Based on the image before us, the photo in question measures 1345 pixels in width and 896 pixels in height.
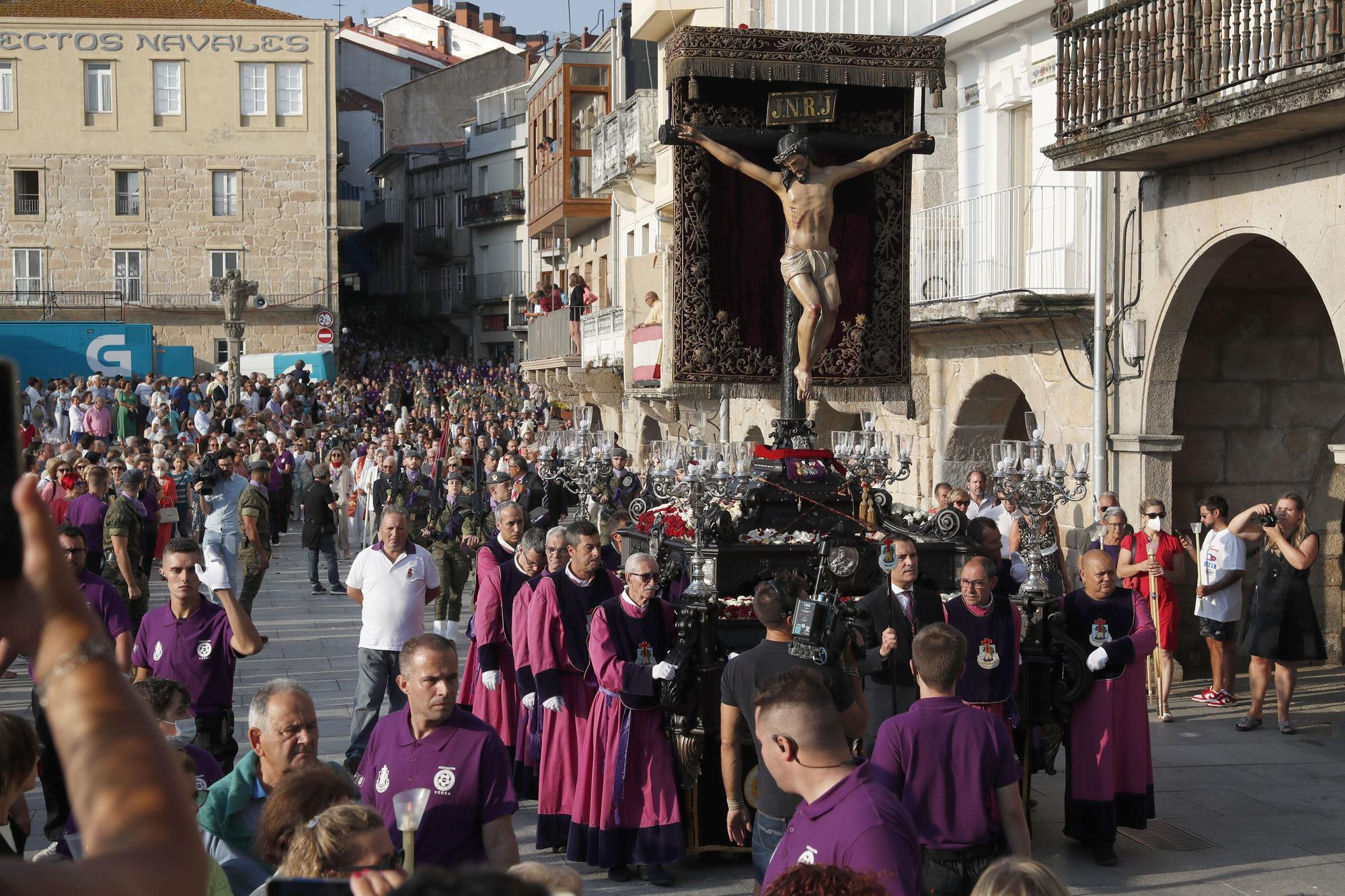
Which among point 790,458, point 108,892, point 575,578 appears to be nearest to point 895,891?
point 108,892

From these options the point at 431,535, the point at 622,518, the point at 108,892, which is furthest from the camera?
the point at 431,535

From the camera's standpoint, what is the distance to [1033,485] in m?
10.2

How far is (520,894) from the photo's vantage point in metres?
1.64

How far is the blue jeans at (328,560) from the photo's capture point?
18.5m

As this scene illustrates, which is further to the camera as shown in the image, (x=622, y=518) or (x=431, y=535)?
(x=431, y=535)

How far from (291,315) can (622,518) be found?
4149cm

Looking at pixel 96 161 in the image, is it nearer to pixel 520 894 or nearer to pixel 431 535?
pixel 431 535

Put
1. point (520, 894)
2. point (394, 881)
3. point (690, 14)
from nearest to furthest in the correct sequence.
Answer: point (520, 894) < point (394, 881) < point (690, 14)

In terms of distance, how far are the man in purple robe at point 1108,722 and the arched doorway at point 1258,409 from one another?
5.74 m

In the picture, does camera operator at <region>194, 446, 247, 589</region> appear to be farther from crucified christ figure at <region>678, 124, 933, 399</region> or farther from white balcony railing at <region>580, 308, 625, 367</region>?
white balcony railing at <region>580, 308, 625, 367</region>

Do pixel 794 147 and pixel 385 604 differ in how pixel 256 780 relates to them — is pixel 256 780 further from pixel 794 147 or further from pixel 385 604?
pixel 794 147

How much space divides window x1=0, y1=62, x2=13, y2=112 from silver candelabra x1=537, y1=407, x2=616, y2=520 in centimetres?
3883

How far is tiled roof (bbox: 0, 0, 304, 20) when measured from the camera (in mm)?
49625

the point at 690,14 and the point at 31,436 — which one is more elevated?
the point at 690,14
